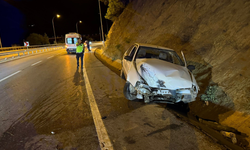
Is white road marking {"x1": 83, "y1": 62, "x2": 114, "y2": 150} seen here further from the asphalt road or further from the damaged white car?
the damaged white car

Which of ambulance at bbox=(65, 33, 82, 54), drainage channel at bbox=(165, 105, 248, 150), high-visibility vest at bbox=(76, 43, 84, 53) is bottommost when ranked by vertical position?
drainage channel at bbox=(165, 105, 248, 150)

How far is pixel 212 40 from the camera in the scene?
26.7 feet

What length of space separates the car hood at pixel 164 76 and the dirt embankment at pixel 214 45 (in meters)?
1.55

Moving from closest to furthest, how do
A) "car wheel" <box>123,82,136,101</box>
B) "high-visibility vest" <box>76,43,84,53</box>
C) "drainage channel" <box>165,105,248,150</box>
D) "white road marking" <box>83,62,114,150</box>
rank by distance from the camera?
"white road marking" <box>83,62,114,150</box>
"drainage channel" <box>165,105,248,150</box>
"car wheel" <box>123,82,136,101</box>
"high-visibility vest" <box>76,43,84,53</box>

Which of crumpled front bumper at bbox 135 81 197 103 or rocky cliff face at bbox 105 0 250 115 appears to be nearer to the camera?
crumpled front bumper at bbox 135 81 197 103

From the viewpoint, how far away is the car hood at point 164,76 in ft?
14.4

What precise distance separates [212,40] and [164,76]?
510 centimetres

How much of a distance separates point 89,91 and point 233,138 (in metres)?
4.51

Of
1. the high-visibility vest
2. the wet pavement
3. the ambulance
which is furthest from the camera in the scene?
the ambulance

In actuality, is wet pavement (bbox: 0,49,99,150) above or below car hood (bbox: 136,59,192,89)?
below

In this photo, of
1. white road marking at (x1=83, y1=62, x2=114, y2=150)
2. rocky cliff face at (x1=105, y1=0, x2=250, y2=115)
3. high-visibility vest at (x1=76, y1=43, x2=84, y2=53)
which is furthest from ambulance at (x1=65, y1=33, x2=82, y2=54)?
white road marking at (x1=83, y1=62, x2=114, y2=150)

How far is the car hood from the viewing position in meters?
4.39

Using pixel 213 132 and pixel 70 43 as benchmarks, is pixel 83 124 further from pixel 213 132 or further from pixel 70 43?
pixel 70 43

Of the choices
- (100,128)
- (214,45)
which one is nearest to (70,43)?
(214,45)
